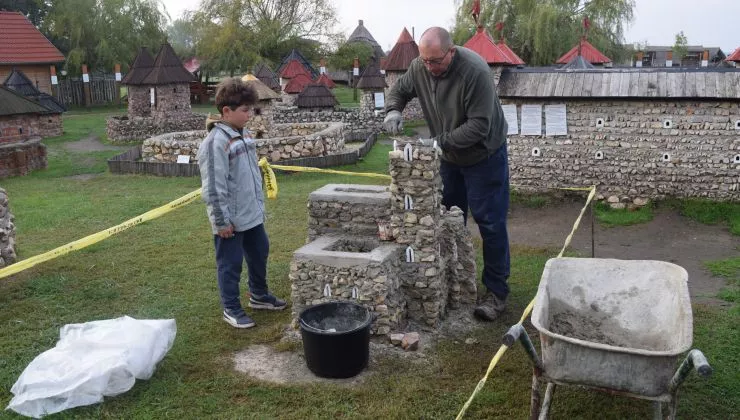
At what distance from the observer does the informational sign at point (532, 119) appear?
36.5ft

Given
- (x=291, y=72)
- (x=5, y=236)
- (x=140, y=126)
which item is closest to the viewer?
(x=5, y=236)

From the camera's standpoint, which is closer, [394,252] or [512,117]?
[394,252]

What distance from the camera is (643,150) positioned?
10547mm

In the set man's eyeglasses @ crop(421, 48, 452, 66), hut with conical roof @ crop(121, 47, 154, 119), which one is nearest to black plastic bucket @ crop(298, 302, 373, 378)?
man's eyeglasses @ crop(421, 48, 452, 66)

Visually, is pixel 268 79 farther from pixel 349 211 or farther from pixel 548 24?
pixel 349 211

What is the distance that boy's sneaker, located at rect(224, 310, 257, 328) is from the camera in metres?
5.95

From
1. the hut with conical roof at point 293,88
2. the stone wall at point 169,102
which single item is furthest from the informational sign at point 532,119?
the hut with conical roof at point 293,88

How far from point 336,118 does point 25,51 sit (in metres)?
17.6

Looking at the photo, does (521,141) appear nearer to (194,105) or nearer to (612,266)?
(612,266)

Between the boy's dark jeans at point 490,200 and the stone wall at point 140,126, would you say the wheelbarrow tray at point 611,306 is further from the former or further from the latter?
the stone wall at point 140,126

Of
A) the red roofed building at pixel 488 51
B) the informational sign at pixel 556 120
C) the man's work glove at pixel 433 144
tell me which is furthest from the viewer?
the red roofed building at pixel 488 51

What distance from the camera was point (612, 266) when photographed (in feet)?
15.2

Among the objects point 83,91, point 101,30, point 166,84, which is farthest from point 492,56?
point 83,91

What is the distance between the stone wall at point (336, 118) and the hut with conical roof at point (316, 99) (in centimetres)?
19
